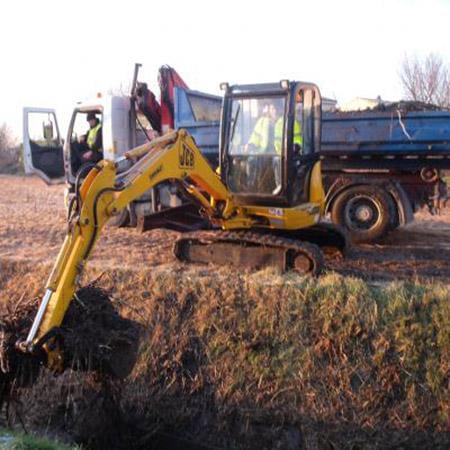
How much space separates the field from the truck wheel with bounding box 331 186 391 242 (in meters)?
2.33

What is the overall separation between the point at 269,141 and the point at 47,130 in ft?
17.9

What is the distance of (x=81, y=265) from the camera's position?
476 centimetres

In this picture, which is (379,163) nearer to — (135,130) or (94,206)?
(135,130)

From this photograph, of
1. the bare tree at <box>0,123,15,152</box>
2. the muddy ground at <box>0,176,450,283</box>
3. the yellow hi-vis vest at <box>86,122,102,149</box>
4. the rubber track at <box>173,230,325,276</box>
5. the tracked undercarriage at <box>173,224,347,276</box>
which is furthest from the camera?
the bare tree at <box>0,123,15,152</box>

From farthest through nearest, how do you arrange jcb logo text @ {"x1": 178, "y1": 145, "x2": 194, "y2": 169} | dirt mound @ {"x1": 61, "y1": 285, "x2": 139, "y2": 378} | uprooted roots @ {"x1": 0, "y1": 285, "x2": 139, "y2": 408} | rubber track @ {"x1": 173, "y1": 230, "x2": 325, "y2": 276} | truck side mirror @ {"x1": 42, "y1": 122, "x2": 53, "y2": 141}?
truck side mirror @ {"x1": 42, "y1": 122, "x2": 53, "y2": 141} < rubber track @ {"x1": 173, "y1": 230, "x2": 325, "y2": 276} < jcb logo text @ {"x1": 178, "y1": 145, "x2": 194, "y2": 169} < dirt mound @ {"x1": 61, "y1": 285, "x2": 139, "y2": 378} < uprooted roots @ {"x1": 0, "y1": 285, "x2": 139, "y2": 408}

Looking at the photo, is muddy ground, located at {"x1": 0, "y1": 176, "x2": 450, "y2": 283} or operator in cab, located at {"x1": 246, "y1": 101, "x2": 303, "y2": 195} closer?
operator in cab, located at {"x1": 246, "y1": 101, "x2": 303, "y2": 195}

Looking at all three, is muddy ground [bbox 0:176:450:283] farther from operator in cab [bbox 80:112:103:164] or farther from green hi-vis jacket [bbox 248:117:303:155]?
green hi-vis jacket [bbox 248:117:303:155]

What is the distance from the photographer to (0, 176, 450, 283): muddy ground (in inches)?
301

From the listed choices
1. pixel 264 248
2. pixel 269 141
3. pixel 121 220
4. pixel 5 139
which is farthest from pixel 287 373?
pixel 5 139

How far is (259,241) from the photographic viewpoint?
24.1 feet

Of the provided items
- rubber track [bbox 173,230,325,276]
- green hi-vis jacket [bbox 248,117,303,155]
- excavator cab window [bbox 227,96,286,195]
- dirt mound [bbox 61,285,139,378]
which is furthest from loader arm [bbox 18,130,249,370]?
rubber track [bbox 173,230,325,276]

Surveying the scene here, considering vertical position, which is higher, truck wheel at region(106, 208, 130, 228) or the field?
truck wheel at region(106, 208, 130, 228)

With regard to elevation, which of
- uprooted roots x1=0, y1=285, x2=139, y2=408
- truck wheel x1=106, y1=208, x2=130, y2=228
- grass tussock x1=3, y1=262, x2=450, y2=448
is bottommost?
grass tussock x1=3, y1=262, x2=450, y2=448

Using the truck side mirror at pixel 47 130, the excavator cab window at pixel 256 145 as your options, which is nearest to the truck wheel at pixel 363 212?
the excavator cab window at pixel 256 145
